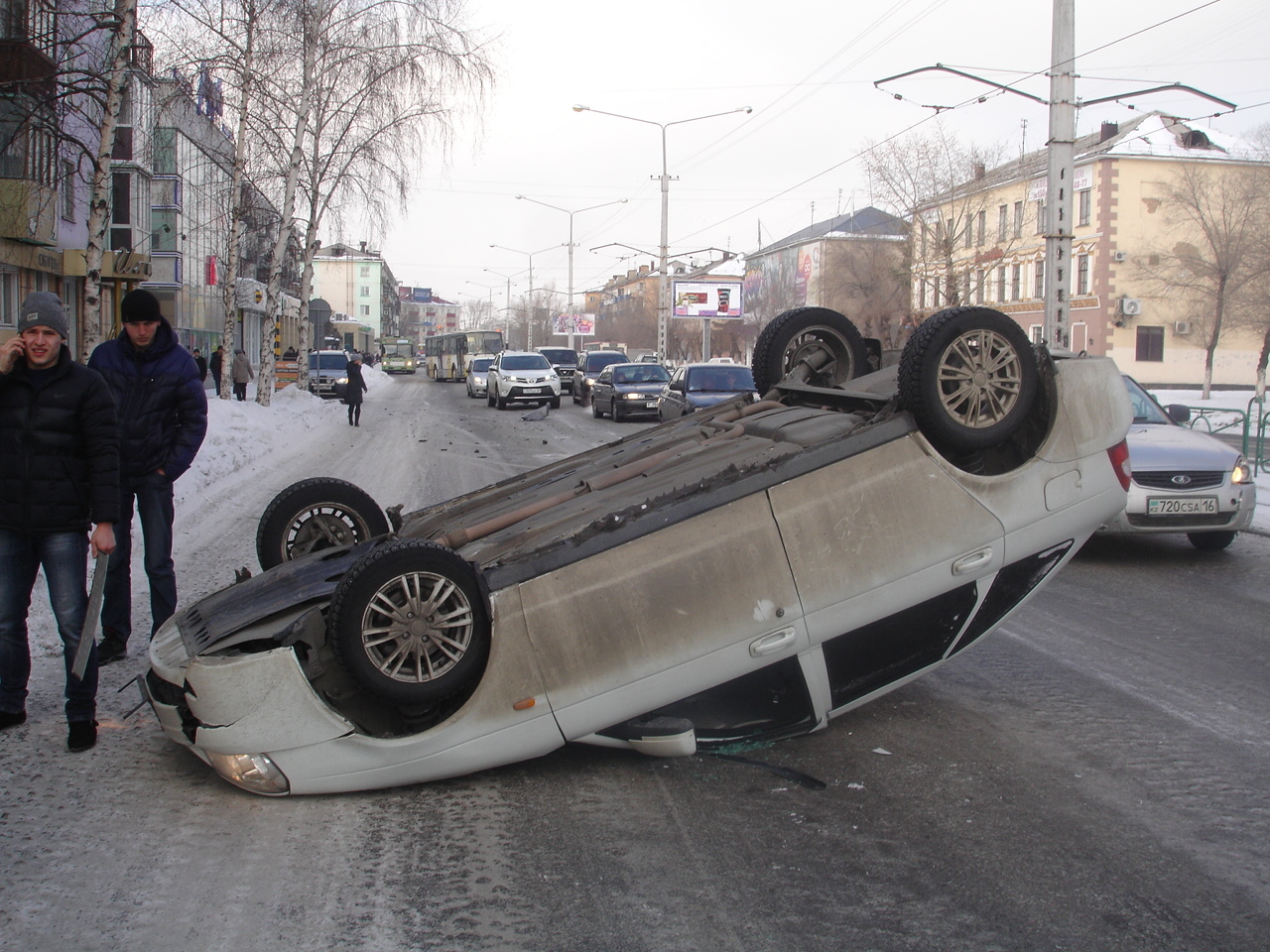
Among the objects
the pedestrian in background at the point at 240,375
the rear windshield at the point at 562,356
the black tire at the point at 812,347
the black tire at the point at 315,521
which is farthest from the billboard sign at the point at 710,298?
the black tire at the point at 315,521

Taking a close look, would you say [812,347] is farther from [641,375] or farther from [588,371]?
[588,371]

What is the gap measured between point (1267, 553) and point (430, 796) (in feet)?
28.6

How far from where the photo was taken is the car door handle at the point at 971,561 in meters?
4.31

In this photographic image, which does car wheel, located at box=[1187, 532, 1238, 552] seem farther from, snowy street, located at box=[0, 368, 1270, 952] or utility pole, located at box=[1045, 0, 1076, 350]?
utility pole, located at box=[1045, 0, 1076, 350]

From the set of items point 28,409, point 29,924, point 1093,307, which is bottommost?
point 29,924

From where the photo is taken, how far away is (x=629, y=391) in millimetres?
28141

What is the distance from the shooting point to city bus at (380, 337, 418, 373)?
9019 centimetres

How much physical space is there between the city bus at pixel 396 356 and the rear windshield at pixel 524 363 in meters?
56.5

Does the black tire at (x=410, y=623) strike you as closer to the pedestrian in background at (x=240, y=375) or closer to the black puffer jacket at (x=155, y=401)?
the black puffer jacket at (x=155, y=401)

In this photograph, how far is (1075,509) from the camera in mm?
4516

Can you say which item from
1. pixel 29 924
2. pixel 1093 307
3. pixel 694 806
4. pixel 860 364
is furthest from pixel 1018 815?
pixel 1093 307

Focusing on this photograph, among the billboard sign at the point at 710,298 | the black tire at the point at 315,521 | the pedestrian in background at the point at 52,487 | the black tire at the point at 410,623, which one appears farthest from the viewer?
the billboard sign at the point at 710,298

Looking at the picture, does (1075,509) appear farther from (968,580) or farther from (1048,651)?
(1048,651)

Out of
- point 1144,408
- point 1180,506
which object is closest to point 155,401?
point 1180,506
